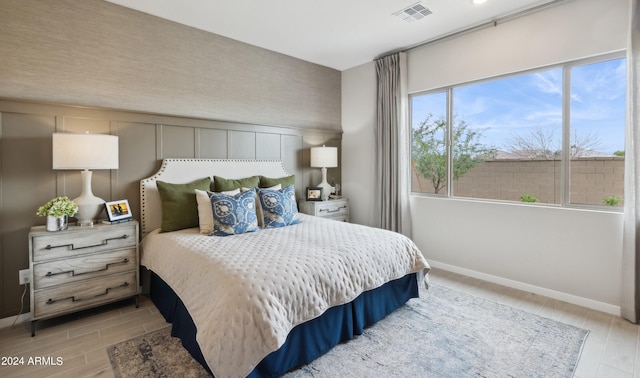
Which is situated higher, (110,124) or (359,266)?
(110,124)

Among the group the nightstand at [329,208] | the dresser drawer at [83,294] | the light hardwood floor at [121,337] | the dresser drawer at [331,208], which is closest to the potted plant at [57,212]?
the dresser drawer at [83,294]

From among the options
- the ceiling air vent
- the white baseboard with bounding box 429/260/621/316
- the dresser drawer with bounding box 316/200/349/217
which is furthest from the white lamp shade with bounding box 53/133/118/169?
the white baseboard with bounding box 429/260/621/316

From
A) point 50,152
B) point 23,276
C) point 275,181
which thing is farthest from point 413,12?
point 23,276

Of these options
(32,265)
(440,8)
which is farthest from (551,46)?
(32,265)

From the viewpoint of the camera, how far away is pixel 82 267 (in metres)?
2.39

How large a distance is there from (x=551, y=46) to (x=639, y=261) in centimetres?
193

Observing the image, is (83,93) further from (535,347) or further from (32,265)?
(535,347)

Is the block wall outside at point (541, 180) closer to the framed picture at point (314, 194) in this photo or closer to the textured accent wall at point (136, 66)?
the framed picture at point (314, 194)

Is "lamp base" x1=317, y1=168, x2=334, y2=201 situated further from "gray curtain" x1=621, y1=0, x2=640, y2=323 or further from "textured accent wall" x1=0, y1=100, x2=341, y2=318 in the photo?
"gray curtain" x1=621, y1=0, x2=640, y2=323

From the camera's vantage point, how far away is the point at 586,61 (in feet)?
8.83

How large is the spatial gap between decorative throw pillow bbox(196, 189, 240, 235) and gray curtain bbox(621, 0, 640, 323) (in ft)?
11.0

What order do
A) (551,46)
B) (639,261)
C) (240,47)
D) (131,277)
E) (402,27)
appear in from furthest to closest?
(240,47) → (402,27) → (551,46) → (131,277) → (639,261)

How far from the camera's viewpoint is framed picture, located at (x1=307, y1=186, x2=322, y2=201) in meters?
4.07

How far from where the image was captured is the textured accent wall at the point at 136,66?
7.91ft
